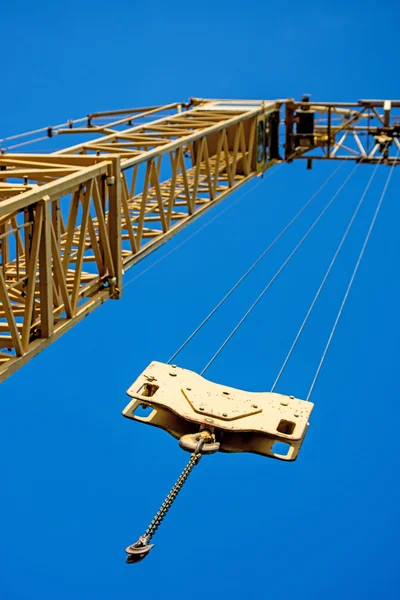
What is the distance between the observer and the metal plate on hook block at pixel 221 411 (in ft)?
→ 44.2

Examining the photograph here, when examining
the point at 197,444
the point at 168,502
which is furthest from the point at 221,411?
the point at 168,502

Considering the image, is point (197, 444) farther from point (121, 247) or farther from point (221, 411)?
point (121, 247)

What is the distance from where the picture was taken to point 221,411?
13.7 m

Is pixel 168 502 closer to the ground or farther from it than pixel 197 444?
closer to the ground

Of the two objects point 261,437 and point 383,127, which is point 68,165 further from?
point 383,127

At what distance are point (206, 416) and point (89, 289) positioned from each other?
511cm

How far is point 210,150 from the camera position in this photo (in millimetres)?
28438

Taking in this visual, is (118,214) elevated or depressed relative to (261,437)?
elevated

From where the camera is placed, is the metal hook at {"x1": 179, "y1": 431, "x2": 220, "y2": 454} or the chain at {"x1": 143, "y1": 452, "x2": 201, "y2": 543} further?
the metal hook at {"x1": 179, "y1": 431, "x2": 220, "y2": 454}

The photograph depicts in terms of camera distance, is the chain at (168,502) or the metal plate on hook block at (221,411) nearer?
the chain at (168,502)

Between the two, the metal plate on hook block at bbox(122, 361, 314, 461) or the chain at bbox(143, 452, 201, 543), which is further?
the metal plate on hook block at bbox(122, 361, 314, 461)

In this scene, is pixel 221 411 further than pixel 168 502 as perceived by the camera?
Yes

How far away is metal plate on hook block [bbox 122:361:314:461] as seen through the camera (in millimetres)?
13461

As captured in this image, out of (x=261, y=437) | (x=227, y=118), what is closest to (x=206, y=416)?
(x=261, y=437)
